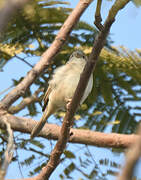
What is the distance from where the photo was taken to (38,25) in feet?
13.8

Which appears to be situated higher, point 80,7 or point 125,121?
point 80,7

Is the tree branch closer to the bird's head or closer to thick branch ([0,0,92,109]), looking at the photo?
thick branch ([0,0,92,109])

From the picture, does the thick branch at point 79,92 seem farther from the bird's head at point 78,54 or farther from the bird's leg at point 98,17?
the bird's head at point 78,54

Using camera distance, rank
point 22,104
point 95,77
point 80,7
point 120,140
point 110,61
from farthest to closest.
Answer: point 95,77
point 110,61
point 120,140
point 80,7
point 22,104

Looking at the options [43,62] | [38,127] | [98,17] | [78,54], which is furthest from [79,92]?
[78,54]

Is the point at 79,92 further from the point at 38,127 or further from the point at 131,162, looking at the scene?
the point at 131,162

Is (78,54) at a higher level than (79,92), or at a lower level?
lower

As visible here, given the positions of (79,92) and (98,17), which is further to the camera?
(79,92)

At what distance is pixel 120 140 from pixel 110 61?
917 mm

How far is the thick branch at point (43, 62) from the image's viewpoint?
3.00m

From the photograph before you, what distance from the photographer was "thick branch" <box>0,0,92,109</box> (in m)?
3.00

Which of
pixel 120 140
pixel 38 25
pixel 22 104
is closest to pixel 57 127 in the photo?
pixel 120 140

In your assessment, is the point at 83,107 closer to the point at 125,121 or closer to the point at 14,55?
the point at 125,121

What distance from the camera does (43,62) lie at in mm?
3299
